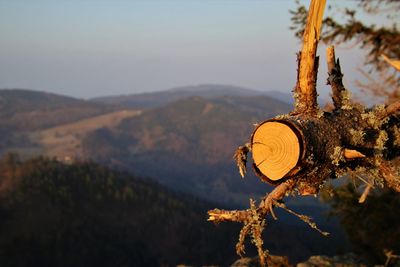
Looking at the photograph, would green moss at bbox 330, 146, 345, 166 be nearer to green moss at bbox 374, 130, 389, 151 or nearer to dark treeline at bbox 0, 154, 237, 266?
green moss at bbox 374, 130, 389, 151

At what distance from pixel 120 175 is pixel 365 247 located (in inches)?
5686

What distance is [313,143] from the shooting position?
3.77 m

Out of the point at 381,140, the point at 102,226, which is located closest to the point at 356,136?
the point at 381,140

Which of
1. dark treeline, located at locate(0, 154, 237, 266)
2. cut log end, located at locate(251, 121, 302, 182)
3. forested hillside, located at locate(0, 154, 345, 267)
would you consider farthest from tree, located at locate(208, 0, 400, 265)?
dark treeline, located at locate(0, 154, 237, 266)

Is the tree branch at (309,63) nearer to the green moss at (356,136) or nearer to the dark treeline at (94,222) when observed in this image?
the green moss at (356,136)

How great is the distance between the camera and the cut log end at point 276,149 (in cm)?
371

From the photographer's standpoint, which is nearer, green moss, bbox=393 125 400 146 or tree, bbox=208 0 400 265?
tree, bbox=208 0 400 265

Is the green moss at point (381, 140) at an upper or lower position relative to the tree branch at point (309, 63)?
lower

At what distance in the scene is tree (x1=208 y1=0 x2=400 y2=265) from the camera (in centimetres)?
378

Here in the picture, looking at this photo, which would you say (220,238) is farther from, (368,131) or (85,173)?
(368,131)

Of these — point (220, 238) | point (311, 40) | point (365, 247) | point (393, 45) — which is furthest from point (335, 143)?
point (220, 238)

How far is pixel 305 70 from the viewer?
4.01 metres

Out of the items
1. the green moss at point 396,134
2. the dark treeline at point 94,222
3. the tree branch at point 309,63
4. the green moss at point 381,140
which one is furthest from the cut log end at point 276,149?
the dark treeline at point 94,222

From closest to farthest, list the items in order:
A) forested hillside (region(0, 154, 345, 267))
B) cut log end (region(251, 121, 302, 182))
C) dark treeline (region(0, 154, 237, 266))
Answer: cut log end (region(251, 121, 302, 182)) → dark treeline (region(0, 154, 237, 266)) → forested hillside (region(0, 154, 345, 267))
